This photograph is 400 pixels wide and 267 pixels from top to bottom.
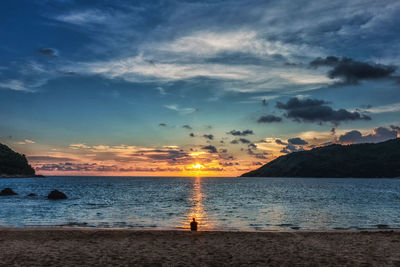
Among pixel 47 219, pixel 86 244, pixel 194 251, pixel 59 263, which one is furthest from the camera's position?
pixel 47 219

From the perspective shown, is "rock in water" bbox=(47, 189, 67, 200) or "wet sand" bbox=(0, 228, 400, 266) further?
"rock in water" bbox=(47, 189, 67, 200)

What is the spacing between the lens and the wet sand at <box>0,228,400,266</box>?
1692cm

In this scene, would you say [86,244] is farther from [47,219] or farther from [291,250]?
[47,219]

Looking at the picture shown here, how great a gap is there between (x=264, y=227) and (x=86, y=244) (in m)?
20.0

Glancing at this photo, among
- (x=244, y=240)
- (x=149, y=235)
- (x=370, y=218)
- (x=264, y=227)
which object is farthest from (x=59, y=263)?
(x=370, y=218)

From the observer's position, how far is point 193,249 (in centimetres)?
2041

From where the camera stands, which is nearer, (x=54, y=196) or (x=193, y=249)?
(x=193, y=249)

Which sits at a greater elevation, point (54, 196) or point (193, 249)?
point (193, 249)

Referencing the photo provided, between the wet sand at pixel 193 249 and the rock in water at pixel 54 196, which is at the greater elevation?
the wet sand at pixel 193 249

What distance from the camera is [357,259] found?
1752cm

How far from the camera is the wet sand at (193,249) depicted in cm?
1692

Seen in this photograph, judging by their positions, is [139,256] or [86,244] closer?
[139,256]

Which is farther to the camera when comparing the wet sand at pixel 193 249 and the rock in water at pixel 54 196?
the rock in water at pixel 54 196

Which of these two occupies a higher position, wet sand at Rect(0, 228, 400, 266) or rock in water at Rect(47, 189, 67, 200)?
wet sand at Rect(0, 228, 400, 266)
